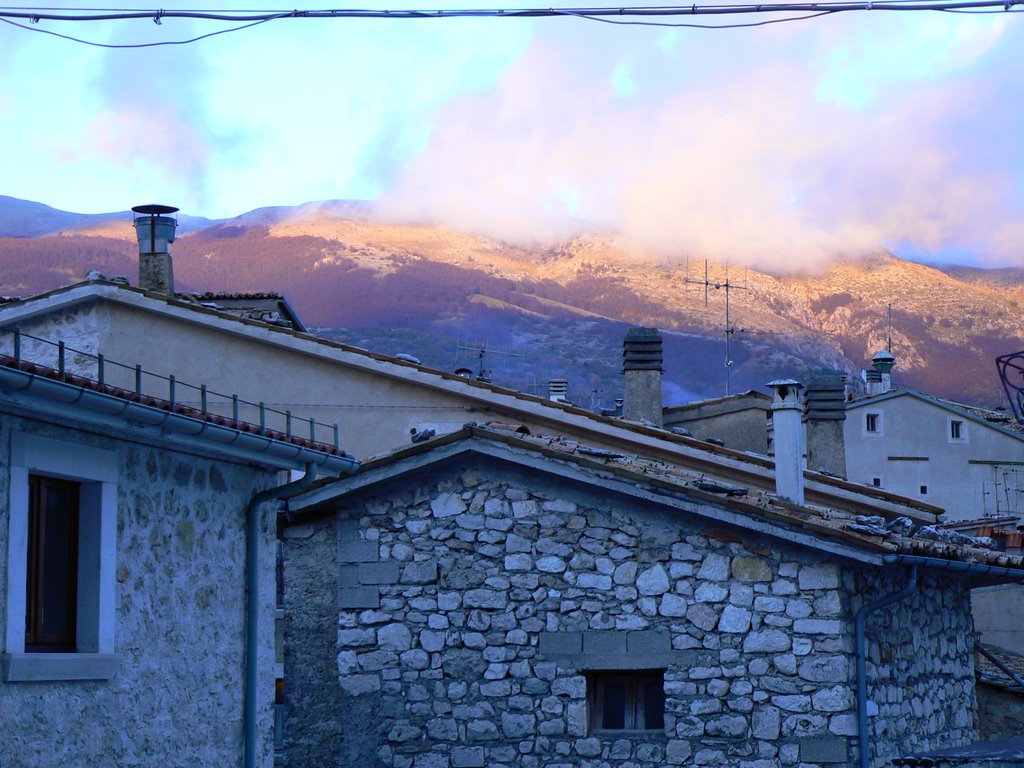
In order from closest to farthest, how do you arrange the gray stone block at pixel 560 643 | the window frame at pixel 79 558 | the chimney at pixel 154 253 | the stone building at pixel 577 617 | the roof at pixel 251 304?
the window frame at pixel 79 558, the stone building at pixel 577 617, the gray stone block at pixel 560 643, the chimney at pixel 154 253, the roof at pixel 251 304

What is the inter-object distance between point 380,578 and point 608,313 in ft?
309

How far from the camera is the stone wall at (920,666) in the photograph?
47.3 ft

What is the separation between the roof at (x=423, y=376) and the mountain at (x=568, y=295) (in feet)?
148

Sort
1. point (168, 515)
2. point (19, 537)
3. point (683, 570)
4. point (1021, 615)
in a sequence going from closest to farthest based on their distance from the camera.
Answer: point (19, 537), point (168, 515), point (683, 570), point (1021, 615)

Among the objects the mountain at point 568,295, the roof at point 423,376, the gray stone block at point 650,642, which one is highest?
the mountain at point 568,295

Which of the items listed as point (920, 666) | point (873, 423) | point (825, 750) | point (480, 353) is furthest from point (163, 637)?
point (873, 423)

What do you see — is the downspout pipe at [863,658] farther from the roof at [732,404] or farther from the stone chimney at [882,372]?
the stone chimney at [882,372]

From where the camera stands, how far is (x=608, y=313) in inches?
4264

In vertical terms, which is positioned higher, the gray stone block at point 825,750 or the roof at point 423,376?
the roof at point 423,376

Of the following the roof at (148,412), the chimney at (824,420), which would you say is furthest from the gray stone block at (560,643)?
the chimney at (824,420)

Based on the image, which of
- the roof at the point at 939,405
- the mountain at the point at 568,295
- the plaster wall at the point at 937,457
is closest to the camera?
→ the roof at the point at 939,405

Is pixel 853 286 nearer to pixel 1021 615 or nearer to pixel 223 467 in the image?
pixel 1021 615

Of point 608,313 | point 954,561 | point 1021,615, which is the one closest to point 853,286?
point 608,313

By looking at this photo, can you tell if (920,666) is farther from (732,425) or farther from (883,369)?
(883,369)
